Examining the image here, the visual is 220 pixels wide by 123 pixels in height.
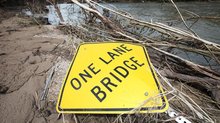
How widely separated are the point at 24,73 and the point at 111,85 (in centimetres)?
111

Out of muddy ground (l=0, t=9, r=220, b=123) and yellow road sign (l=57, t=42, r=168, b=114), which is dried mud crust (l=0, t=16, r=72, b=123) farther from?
yellow road sign (l=57, t=42, r=168, b=114)

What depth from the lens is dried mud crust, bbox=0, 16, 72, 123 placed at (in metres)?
1.33

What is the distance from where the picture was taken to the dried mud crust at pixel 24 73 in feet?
4.35

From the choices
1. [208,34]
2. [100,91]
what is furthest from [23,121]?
[208,34]

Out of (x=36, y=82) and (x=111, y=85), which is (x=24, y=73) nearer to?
(x=36, y=82)

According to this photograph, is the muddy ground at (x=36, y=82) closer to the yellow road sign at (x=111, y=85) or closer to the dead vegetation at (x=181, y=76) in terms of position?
the dead vegetation at (x=181, y=76)

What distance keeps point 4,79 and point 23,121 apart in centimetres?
68

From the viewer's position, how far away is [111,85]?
4.00 feet

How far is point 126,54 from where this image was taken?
4.94ft

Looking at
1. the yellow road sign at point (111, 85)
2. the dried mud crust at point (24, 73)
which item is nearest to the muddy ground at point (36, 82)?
the dried mud crust at point (24, 73)

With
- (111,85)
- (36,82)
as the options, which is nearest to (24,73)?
(36,82)

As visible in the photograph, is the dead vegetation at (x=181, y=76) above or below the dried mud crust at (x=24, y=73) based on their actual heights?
above

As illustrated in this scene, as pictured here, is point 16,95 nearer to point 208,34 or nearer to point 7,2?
point 208,34

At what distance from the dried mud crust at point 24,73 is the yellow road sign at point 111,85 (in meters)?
0.30
